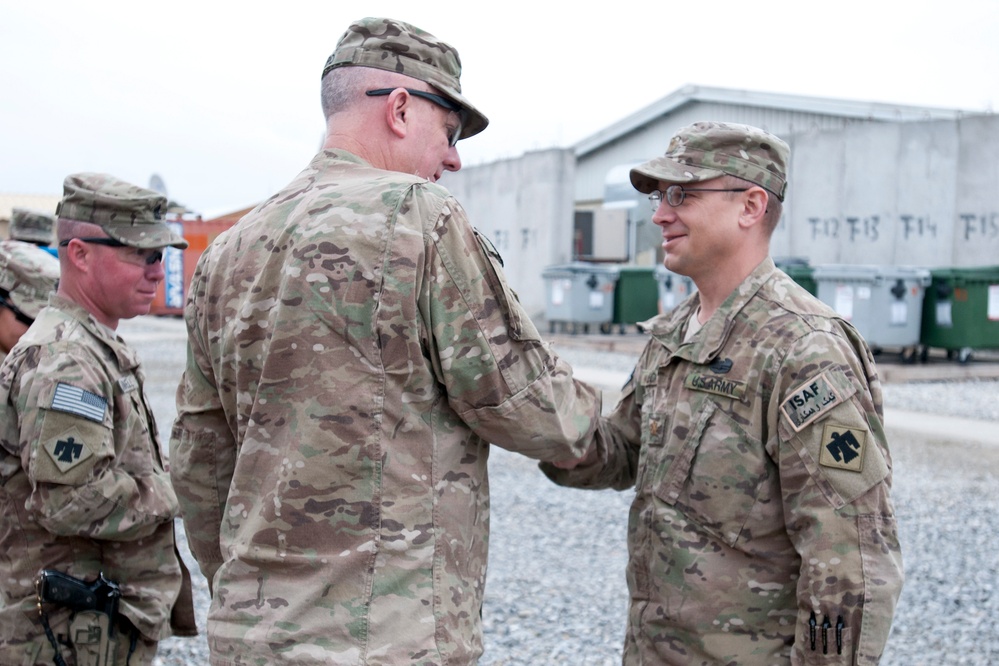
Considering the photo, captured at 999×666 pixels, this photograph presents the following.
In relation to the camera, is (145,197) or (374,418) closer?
(374,418)

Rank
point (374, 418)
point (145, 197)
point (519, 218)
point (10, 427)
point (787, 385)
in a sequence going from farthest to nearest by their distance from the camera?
point (519, 218), point (145, 197), point (10, 427), point (787, 385), point (374, 418)

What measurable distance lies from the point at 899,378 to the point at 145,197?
1107 cm

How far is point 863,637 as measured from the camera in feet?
6.74

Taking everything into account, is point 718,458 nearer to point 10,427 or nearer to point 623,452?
point 623,452

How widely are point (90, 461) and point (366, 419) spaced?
1.22 metres

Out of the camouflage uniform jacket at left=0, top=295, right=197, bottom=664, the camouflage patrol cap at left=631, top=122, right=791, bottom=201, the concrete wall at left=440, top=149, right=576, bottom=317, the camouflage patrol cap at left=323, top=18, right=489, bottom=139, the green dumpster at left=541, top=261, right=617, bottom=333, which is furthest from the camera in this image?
the concrete wall at left=440, top=149, right=576, bottom=317

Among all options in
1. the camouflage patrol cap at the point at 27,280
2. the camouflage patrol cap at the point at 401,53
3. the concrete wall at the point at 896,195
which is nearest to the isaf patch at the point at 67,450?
the camouflage patrol cap at the point at 27,280

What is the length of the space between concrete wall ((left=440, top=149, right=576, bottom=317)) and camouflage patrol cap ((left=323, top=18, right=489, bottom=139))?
17429 mm

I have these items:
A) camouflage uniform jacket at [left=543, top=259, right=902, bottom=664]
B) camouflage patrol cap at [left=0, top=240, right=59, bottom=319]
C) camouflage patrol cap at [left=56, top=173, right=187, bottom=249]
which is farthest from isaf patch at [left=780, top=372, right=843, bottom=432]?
camouflage patrol cap at [left=0, top=240, right=59, bottom=319]

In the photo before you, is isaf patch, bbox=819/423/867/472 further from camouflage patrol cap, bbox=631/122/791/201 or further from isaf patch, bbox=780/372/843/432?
camouflage patrol cap, bbox=631/122/791/201

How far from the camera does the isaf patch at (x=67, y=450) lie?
2553mm

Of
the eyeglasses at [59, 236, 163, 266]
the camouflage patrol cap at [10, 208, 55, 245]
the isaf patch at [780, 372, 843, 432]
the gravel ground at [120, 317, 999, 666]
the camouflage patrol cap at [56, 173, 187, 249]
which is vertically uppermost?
the camouflage patrol cap at [10, 208, 55, 245]

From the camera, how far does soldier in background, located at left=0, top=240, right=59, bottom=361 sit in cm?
349

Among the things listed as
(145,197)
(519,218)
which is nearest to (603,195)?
(519,218)
